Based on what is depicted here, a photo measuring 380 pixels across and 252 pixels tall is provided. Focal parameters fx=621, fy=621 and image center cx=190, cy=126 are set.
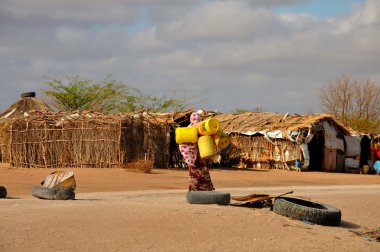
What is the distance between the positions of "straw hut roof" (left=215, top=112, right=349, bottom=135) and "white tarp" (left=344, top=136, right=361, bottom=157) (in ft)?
1.44

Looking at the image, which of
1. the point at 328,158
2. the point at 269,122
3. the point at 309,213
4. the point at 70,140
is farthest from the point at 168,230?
the point at 328,158

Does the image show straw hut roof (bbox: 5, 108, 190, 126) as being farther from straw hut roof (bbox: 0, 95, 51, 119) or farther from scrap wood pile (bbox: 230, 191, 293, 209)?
scrap wood pile (bbox: 230, 191, 293, 209)

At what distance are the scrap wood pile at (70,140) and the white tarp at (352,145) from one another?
12.6 metres

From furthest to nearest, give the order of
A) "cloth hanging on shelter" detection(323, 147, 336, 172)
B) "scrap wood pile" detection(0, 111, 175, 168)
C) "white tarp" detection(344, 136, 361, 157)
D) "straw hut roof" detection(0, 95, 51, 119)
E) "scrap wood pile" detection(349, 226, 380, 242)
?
"straw hut roof" detection(0, 95, 51, 119), "white tarp" detection(344, 136, 361, 157), "cloth hanging on shelter" detection(323, 147, 336, 172), "scrap wood pile" detection(0, 111, 175, 168), "scrap wood pile" detection(349, 226, 380, 242)

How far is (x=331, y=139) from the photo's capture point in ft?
102

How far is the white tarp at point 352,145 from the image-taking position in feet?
106

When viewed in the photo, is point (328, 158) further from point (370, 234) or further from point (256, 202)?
point (370, 234)

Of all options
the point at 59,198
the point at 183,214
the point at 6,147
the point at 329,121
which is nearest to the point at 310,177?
the point at 329,121

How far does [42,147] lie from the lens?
23.9 meters

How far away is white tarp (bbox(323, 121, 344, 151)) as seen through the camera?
101 ft

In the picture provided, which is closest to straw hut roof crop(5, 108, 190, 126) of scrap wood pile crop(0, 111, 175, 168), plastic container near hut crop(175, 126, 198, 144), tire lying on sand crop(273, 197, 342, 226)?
scrap wood pile crop(0, 111, 175, 168)

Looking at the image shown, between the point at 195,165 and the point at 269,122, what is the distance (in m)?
19.9

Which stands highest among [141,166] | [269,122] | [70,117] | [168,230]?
[269,122]

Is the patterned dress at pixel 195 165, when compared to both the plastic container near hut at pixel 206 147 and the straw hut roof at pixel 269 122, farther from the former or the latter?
the straw hut roof at pixel 269 122
